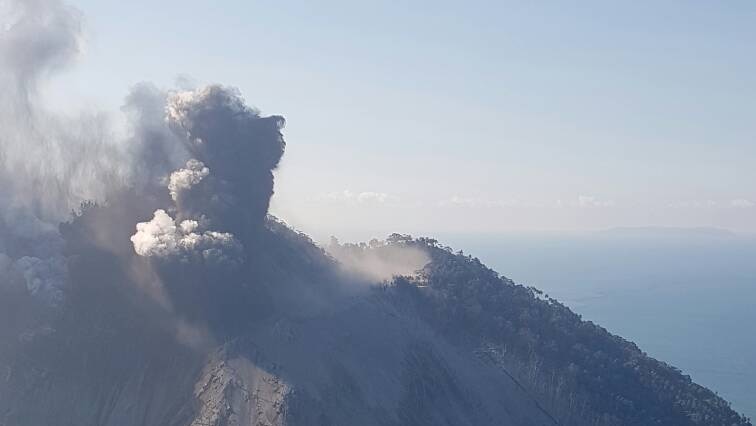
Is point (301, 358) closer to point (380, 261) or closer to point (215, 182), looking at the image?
point (215, 182)

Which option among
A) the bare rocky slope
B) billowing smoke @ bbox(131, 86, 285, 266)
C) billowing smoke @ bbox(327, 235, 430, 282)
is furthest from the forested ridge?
billowing smoke @ bbox(131, 86, 285, 266)

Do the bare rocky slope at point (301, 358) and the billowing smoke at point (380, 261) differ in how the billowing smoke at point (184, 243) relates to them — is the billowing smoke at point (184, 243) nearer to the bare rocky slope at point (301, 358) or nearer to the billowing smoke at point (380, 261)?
the bare rocky slope at point (301, 358)

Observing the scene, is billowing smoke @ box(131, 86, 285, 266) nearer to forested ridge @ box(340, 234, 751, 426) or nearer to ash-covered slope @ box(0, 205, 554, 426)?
ash-covered slope @ box(0, 205, 554, 426)

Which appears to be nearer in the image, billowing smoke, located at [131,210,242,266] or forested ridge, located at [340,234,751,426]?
billowing smoke, located at [131,210,242,266]

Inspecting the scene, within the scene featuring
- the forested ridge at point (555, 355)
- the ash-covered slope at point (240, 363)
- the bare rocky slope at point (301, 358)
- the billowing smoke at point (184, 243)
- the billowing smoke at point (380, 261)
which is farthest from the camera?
the billowing smoke at point (380, 261)

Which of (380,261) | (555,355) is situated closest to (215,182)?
(380,261)

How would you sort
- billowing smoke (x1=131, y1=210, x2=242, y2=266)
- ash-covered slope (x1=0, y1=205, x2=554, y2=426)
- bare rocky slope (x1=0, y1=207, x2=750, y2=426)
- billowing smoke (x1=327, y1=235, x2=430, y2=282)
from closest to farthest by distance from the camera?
ash-covered slope (x1=0, y1=205, x2=554, y2=426)
bare rocky slope (x1=0, y1=207, x2=750, y2=426)
billowing smoke (x1=131, y1=210, x2=242, y2=266)
billowing smoke (x1=327, y1=235, x2=430, y2=282)

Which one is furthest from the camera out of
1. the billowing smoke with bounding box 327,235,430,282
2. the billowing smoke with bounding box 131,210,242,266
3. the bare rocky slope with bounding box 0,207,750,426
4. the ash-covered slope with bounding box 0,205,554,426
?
the billowing smoke with bounding box 327,235,430,282

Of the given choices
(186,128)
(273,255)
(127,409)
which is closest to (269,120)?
(186,128)

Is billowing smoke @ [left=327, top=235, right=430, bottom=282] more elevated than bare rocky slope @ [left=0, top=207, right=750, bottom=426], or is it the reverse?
billowing smoke @ [left=327, top=235, right=430, bottom=282]

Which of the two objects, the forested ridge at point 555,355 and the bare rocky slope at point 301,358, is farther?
the forested ridge at point 555,355

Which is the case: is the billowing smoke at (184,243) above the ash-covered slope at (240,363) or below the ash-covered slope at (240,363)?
above

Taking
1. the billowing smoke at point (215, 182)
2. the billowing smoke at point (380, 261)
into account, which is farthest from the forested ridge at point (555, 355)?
the billowing smoke at point (215, 182)
